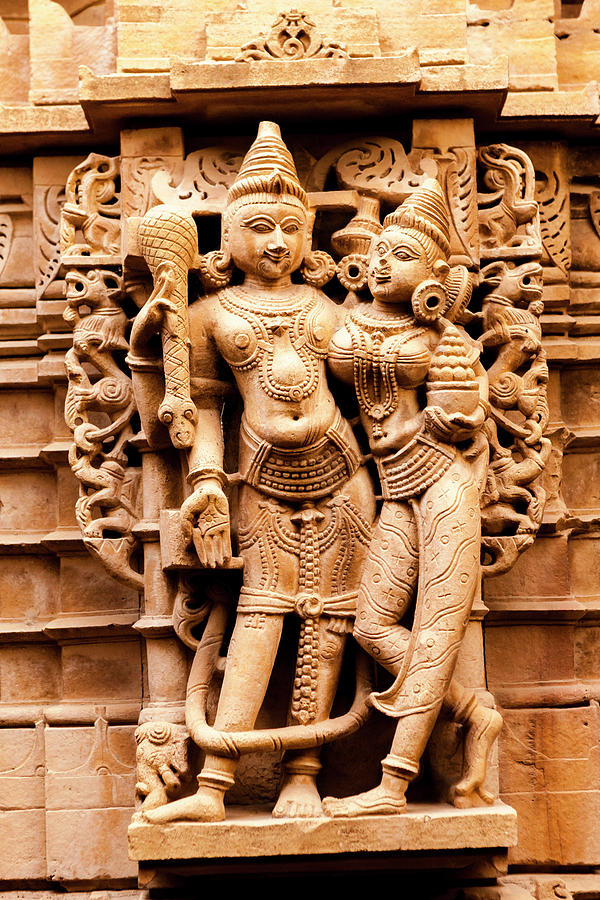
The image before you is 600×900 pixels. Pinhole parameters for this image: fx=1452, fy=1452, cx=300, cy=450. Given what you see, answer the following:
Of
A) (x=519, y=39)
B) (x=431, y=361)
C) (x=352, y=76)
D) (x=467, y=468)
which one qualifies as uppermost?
(x=519, y=39)

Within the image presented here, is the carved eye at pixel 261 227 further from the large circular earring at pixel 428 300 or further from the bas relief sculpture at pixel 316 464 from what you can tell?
the large circular earring at pixel 428 300

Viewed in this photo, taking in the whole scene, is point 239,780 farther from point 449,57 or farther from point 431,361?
point 449,57

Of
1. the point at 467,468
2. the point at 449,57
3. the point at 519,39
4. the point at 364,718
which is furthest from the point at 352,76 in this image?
the point at 364,718

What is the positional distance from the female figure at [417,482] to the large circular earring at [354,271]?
6 centimetres

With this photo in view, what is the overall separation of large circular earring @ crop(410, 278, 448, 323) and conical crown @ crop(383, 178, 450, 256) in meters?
0.19

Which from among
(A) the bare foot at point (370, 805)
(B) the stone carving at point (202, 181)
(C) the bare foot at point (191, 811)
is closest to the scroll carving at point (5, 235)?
(B) the stone carving at point (202, 181)

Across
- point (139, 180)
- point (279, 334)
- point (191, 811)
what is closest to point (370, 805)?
point (191, 811)

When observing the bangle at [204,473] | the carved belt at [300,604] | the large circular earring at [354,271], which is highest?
the large circular earring at [354,271]

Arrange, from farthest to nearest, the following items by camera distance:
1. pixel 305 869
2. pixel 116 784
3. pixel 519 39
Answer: pixel 519 39, pixel 116 784, pixel 305 869

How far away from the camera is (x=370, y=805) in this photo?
17.1 ft

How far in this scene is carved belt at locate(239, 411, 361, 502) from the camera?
5.49m

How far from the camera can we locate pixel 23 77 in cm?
664

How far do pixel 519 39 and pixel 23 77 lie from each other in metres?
2.25

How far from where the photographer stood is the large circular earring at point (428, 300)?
17.7 feet
